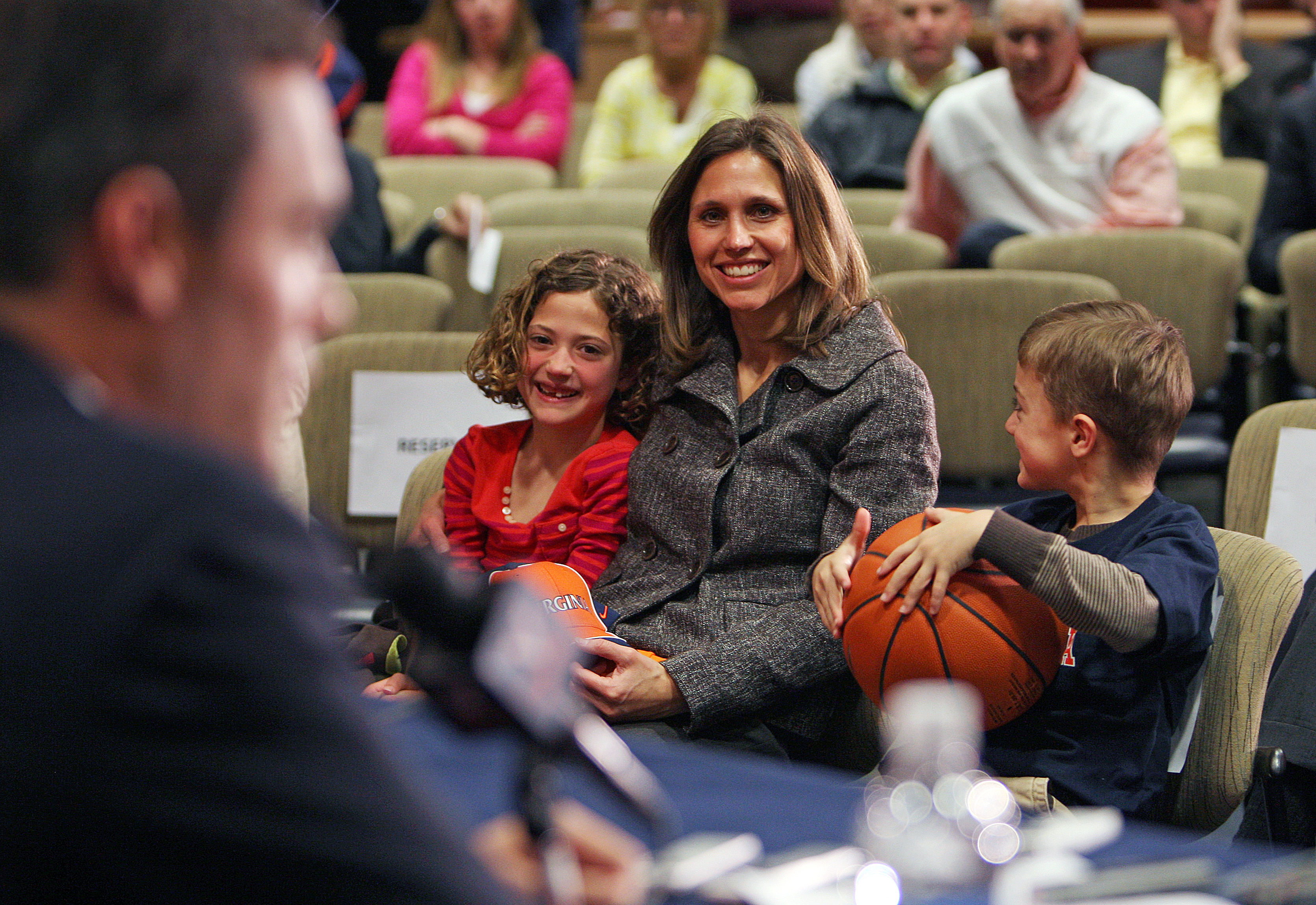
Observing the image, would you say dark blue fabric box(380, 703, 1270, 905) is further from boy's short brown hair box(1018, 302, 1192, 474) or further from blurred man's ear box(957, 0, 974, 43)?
blurred man's ear box(957, 0, 974, 43)

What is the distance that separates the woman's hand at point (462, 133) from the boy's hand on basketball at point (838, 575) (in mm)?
3855

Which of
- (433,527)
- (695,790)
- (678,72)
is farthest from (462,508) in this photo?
(678,72)

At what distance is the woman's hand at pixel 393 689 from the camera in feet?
6.79

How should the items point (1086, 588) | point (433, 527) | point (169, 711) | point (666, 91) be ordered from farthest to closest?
point (666, 91) < point (433, 527) < point (1086, 588) < point (169, 711)

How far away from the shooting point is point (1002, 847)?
1.07m

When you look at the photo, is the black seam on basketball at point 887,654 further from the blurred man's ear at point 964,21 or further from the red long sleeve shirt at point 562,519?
the blurred man's ear at point 964,21

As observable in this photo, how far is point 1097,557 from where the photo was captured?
1739 millimetres

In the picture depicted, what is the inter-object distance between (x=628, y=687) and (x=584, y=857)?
115 cm

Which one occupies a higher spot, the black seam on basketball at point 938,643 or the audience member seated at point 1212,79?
the audience member seated at point 1212,79

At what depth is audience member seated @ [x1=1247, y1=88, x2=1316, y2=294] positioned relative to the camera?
164 inches

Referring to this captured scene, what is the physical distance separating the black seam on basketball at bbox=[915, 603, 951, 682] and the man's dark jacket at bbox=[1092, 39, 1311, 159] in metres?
4.24

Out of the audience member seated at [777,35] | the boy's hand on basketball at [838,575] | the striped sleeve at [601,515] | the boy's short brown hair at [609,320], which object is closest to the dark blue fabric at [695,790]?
the boy's hand on basketball at [838,575]

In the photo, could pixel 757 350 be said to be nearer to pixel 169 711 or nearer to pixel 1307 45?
pixel 169 711

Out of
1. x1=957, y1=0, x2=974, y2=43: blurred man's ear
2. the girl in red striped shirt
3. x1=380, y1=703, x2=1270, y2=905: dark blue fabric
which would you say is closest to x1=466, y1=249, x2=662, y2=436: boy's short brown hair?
the girl in red striped shirt
